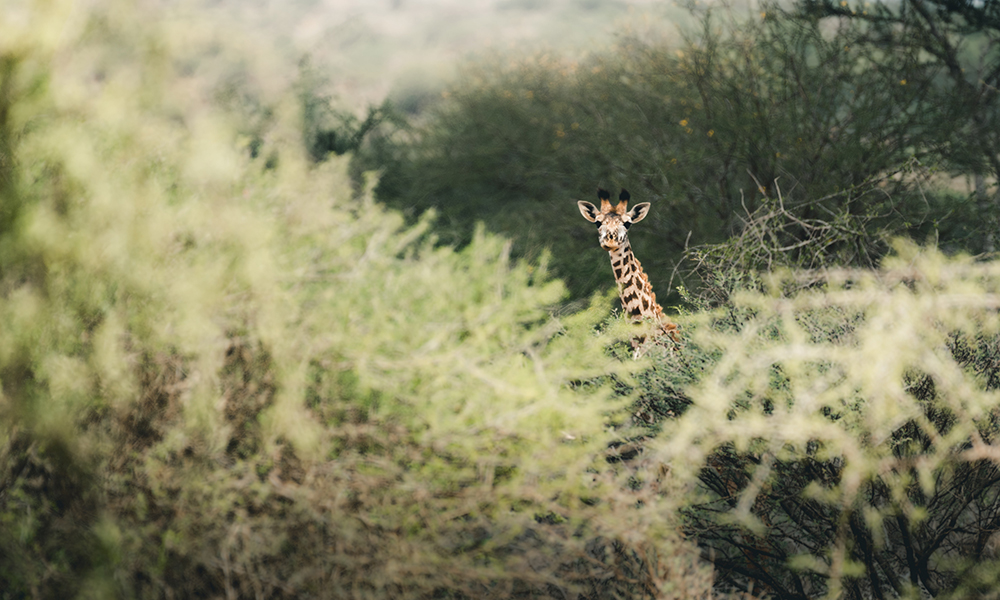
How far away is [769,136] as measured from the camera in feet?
25.1

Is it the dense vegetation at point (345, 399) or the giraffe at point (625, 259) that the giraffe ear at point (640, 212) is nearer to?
the giraffe at point (625, 259)

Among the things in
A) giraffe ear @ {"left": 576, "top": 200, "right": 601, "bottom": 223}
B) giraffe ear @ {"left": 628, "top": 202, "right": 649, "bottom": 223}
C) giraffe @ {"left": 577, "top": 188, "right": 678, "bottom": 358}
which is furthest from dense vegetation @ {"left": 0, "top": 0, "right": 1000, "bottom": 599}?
giraffe ear @ {"left": 576, "top": 200, "right": 601, "bottom": 223}

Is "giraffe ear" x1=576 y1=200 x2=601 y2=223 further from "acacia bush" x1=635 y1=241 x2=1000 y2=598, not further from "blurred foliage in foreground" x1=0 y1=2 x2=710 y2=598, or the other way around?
"blurred foliage in foreground" x1=0 y1=2 x2=710 y2=598

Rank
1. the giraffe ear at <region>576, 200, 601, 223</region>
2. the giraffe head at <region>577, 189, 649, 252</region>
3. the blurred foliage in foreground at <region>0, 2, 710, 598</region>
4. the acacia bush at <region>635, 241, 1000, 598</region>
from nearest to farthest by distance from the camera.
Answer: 1. the blurred foliage in foreground at <region>0, 2, 710, 598</region>
2. the acacia bush at <region>635, 241, 1000, 598</region>
3. the giraffe head at <region>577, 189, 649, 252</region>
4. the giraffe ear at <region>576, 200, 601, 223</region>

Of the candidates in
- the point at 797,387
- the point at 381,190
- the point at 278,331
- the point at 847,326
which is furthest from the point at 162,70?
the point at 381,190

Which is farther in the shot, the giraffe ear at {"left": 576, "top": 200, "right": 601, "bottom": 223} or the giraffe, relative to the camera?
the giraffe ear at {"left": 576, "top": 200, "right": 601, "bottom": 223}

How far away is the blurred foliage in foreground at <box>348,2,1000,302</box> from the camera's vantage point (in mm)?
7496

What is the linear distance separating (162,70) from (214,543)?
82.5 inches

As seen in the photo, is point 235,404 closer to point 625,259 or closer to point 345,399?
point 345,399

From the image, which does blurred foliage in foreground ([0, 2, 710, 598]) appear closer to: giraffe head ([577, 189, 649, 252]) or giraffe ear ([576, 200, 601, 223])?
giraffe head ([577, 189, 649, 252])

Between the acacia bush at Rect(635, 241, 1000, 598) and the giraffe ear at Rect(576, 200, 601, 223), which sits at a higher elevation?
the giraffe ear at Rect(576, 200, 601, 223)

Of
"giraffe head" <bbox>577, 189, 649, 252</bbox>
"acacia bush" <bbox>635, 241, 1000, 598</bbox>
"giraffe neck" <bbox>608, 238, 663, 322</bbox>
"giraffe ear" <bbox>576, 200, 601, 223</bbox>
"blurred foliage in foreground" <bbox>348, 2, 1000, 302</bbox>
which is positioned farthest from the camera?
"blurred foliage in foreground" <bbox>348, 2, 1000, 302</bbox>

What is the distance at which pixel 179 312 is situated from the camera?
2.57m

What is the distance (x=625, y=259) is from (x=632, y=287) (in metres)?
0.37
